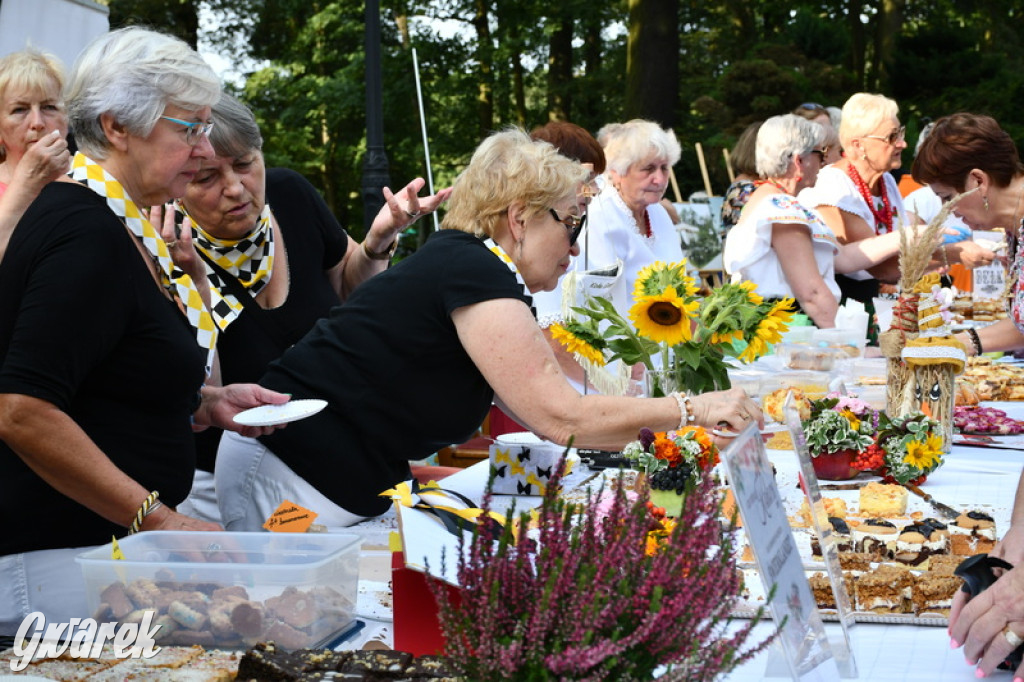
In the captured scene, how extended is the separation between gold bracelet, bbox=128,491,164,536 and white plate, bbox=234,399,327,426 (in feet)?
0.74

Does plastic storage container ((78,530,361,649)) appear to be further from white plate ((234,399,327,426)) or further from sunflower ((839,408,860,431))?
sunflower ((839,408,860,431))

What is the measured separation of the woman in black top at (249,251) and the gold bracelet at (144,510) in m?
0.87

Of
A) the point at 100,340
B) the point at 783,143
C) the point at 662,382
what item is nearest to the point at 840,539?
the point at 662,382

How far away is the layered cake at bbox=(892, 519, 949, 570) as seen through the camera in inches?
76.8

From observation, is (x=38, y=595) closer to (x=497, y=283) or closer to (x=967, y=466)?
(x=497, y=283)

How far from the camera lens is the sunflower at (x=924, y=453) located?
8.97 ft

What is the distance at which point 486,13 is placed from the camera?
57.3 ft

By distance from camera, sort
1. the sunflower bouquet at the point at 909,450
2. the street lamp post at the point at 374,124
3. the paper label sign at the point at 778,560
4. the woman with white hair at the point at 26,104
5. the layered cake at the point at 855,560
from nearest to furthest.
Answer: the paper label sign at the point at 778,560
the layered cake at the point at 855,560
the sunflower bouquet at the point at 909,450
the woman with white hair at the point at 26,104
the street lamp post at the point at 374,124

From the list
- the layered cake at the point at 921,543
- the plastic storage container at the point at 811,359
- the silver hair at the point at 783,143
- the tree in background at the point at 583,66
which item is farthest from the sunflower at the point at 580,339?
the tree in background at the point at 583,66

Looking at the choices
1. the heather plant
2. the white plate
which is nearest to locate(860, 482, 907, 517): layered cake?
the white plate

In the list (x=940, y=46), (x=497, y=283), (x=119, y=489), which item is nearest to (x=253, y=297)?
(x=497, y=283)

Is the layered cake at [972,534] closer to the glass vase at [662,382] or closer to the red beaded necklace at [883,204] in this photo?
the glass vase at [662,382]

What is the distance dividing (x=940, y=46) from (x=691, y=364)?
14.9 metres

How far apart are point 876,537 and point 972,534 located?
0.69ft
